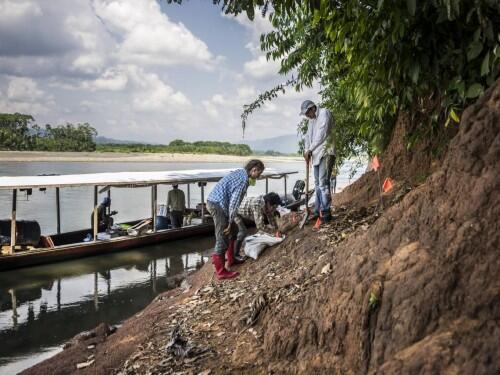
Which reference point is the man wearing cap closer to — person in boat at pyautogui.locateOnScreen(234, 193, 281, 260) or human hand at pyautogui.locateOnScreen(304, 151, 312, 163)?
human hand at pyautogui.locateOnScreen(304, 151, 312, 163)

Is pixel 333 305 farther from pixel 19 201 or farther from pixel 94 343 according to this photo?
pixel 19 201

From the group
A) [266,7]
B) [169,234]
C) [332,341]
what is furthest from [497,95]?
[169,234]

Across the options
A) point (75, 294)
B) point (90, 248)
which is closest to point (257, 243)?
point (75, 294)

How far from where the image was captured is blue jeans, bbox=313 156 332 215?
681 cm

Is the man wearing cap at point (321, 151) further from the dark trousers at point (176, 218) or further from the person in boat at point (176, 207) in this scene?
the dark trousers at point (176, 218)

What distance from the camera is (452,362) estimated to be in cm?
252

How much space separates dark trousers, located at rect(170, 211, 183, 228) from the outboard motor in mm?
4498

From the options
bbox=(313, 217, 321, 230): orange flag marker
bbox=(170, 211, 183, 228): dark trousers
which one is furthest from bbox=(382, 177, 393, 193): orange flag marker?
bbox=(170, 211, 183, 228): dark trousers

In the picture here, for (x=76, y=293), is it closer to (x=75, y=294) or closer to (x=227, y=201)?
(x=75, y=294)

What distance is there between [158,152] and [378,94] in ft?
259

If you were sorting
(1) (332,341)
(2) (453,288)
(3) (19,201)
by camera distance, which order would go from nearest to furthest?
(2) (453,288) → (1) (332,341) → (3) (19,201)

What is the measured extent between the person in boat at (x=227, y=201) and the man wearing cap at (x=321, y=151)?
112cm

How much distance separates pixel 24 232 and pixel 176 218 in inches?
196

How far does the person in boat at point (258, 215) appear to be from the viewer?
7029 millimetres
